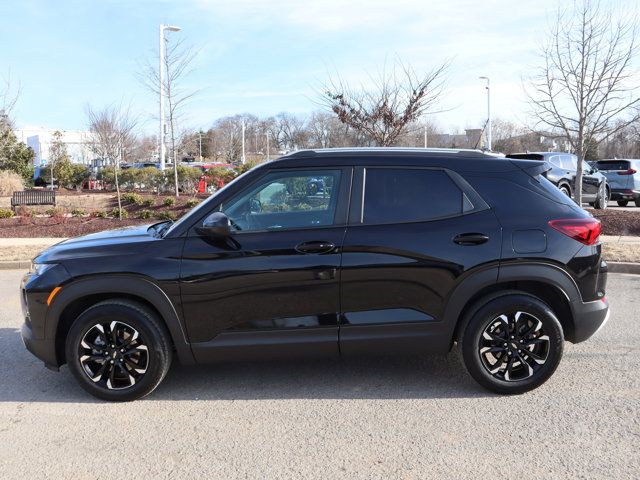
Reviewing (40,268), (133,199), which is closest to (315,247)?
(40,268)

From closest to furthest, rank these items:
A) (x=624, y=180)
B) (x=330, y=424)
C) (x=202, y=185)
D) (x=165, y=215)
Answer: (x=330, y=424) < (x=165, y=215) < (x=624, y=180) < (x=202, y=185)

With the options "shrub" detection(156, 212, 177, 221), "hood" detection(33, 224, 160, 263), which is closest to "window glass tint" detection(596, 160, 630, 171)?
"shrub" detection(156, 212, 177, 221)

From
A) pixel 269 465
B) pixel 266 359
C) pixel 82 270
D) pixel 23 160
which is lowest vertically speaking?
pixel 269 465

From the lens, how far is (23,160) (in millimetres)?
35688

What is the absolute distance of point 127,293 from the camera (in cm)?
405

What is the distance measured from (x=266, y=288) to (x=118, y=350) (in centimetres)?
118

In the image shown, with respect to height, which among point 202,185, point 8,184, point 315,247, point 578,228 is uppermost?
point 8,184

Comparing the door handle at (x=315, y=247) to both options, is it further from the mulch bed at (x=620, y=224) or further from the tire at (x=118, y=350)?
the mulch bed at (x=620, y=224)

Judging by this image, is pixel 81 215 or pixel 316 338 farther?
pixel 81 215

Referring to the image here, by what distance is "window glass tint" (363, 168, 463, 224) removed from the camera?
415 centimetres

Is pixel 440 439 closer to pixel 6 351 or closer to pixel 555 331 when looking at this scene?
pixel 555 331

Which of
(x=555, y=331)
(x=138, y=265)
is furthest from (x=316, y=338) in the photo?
(x=555, y=331)

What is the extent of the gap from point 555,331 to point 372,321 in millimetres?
1334

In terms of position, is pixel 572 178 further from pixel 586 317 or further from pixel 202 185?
pixel 202 185
